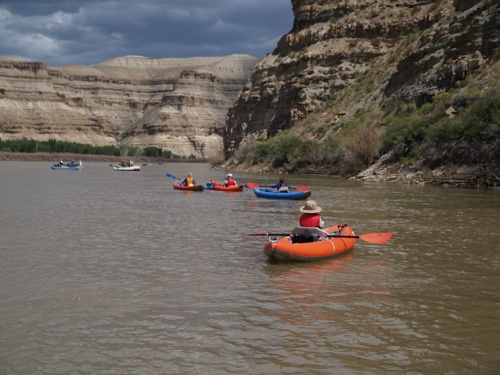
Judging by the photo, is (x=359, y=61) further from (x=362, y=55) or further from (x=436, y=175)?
(x=436, y=175)

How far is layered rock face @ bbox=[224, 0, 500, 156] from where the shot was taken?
4397 cm

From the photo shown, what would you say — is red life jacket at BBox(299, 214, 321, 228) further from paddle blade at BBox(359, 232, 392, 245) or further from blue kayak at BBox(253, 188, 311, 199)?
blue kayak at BBox(253, 188, 311, 199)

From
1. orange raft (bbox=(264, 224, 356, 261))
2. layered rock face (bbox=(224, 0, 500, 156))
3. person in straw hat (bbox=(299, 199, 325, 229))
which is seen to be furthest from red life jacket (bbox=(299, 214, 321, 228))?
layered rock face (bbox=(224, 0, 500, 156))

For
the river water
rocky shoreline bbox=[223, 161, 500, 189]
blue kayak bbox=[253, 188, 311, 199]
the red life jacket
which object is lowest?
the river water

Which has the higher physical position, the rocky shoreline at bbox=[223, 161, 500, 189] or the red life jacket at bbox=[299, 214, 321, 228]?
the rocky shoreline at bbox=[223, 161, 500, 189]

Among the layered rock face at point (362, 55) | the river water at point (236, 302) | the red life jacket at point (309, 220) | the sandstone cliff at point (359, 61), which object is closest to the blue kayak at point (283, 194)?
the river water at point (236, 302)

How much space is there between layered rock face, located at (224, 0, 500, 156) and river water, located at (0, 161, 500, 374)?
30.6m

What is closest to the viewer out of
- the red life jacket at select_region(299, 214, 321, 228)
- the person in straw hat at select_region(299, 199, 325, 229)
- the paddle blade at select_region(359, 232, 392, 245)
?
the person in straw hat at select_region(299, 199, 325, 229)

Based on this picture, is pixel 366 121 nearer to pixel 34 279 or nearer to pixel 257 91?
pixel 257 91

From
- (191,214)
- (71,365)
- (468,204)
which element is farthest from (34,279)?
(468,204)

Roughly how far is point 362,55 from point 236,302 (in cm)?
6177

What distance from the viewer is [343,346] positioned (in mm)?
6824

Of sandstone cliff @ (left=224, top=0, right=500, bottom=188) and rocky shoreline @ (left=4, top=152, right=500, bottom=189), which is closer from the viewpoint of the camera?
rocky shoreline @ (left=4, top=152, right=500, bottom=189)

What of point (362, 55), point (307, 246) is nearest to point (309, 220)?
point (307, 246)
